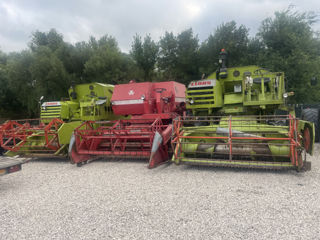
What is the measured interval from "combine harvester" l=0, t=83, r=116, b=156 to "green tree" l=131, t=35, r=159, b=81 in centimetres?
848

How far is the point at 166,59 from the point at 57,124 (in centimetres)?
1245

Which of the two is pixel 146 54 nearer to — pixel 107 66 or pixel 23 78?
pixel 107 66

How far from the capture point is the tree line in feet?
44.9

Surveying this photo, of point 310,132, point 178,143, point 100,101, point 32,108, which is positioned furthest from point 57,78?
point 310,132

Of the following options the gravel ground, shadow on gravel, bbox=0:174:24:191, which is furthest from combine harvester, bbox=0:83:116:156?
the gravel ground

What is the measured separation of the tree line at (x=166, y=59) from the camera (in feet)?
44.9

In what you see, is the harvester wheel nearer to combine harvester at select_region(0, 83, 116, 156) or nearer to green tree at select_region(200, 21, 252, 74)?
combine harvester at select_region(0, 83, 116, 156)

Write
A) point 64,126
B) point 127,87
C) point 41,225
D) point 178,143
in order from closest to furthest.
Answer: point 41,225, point 178,143, point 64,126, point 127,87

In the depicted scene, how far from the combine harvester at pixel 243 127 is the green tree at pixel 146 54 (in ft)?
37.0

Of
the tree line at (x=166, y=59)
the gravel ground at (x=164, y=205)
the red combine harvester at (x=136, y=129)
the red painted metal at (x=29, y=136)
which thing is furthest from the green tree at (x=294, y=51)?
the red painted metal at (x=29, y=136)

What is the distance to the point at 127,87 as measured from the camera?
8281 millimetres

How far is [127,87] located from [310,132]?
5931mm

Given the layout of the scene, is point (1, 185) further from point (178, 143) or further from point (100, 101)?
point (100, 101)

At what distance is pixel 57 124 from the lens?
7.23m
